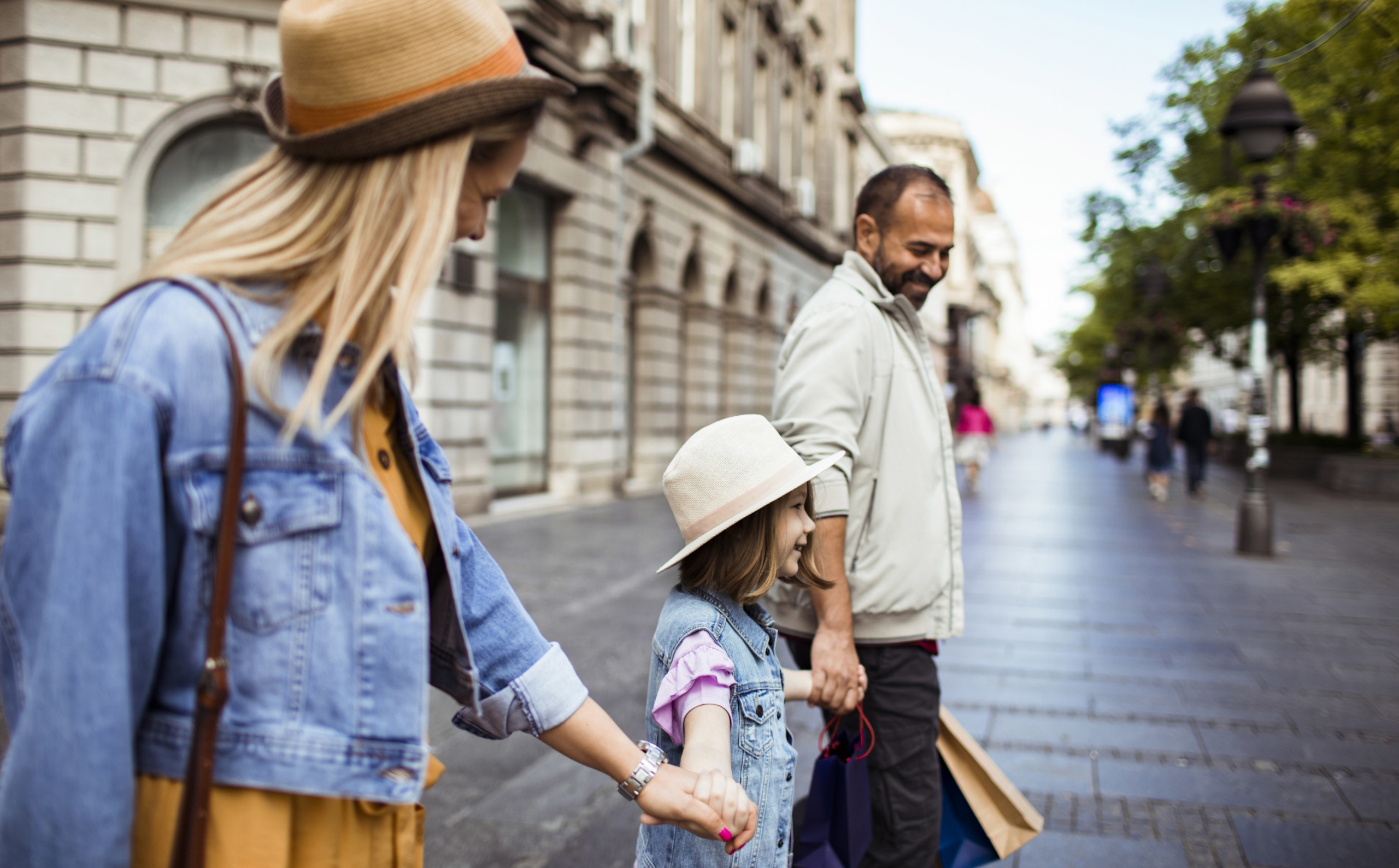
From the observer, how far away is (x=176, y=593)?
1090mm

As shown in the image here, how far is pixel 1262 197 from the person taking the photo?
11.0 meters

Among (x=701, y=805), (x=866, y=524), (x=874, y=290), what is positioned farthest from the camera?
(x=874, y=290)

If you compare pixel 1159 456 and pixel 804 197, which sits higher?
pixel 804 197

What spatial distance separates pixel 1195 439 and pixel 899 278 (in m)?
17.2

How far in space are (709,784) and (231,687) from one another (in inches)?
28.8

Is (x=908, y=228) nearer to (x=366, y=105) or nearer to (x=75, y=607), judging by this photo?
(x=366, y=105)

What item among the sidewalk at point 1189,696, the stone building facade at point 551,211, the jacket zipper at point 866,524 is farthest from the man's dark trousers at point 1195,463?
the jacket zipper at point 866,524

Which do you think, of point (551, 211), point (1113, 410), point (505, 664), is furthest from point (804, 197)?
point (505, 664)

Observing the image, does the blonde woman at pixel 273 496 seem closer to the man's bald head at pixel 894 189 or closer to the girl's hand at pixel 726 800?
the girl's hand at pixel 726 800

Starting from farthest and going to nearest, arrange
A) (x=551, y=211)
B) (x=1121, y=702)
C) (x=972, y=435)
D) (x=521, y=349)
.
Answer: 1. (x=972, y=435)
2. (x=551, y=211)
3. (x=521, y=349)
4. (x=1121, y=702)

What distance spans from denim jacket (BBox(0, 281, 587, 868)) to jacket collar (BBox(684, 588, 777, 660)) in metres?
0.88

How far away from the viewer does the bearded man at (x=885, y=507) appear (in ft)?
7.85

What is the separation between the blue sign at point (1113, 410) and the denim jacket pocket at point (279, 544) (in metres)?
38.3

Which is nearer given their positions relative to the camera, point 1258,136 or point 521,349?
point 1258,136
